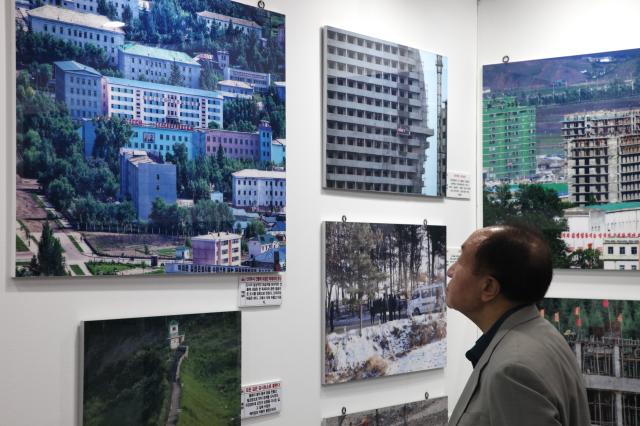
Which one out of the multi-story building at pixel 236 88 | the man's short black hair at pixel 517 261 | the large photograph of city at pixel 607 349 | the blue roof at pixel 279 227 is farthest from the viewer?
the large photograph of city at pixel 607 349

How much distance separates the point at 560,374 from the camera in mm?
1811

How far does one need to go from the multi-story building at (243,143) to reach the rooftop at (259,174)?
44 millimetres

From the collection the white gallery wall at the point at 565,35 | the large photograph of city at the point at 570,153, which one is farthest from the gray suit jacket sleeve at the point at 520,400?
the white gallery wall at the point at 565,35

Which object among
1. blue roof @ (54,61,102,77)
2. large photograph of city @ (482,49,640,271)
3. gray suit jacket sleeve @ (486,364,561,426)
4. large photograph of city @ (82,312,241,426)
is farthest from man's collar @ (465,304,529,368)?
large photograph of city @ (482,49,640,271)

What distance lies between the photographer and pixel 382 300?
3371mm

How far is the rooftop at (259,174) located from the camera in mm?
2854

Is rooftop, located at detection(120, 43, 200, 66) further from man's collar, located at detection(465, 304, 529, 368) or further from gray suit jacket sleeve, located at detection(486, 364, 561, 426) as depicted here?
gray suit jacket sleeve, located at detection(486, 364, 561, 426)

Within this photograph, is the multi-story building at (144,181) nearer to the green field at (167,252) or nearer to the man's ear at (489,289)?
the green field at (167,252)

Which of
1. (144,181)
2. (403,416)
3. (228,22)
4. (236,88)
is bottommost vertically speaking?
(403,416)

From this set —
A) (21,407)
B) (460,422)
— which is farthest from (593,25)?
(21,407)

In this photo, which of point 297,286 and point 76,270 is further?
point 297,286

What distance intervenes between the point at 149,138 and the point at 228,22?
58 cm
